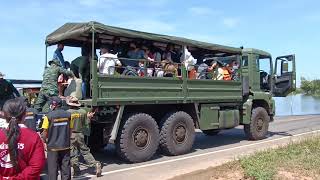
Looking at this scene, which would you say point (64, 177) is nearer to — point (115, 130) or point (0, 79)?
point (115, 130)

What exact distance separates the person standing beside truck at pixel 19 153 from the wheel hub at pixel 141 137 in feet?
20.5

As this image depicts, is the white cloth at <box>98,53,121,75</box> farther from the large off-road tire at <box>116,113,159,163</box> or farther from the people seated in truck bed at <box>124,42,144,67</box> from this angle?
the people seated in truck bed at <box>124,42,144,67</box>

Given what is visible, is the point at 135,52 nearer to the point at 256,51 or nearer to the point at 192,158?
the point at 192,158

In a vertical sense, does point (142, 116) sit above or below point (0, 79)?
below

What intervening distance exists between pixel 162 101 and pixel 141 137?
1061 millimetres

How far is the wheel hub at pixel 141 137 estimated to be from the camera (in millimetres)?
9867

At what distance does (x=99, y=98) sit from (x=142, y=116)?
3.94 feet

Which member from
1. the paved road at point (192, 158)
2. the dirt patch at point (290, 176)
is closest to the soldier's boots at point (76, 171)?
the paved road at point (192, 158)

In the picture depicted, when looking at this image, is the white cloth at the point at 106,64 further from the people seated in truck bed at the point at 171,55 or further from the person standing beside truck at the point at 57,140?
the person standing beside truck at the point at 57,140

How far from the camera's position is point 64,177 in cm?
748

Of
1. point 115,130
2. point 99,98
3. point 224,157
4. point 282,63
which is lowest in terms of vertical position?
point 224,157

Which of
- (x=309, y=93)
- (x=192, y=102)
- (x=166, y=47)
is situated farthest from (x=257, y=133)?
(x=309, y=93)

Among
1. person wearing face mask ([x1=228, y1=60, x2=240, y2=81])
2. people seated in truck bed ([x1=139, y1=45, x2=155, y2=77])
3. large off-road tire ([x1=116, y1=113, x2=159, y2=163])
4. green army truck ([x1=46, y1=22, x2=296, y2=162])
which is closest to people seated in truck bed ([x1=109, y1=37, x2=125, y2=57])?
green army truck ([x1=46, y1=22, x2=296, y2=162])

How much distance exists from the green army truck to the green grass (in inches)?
91.3
